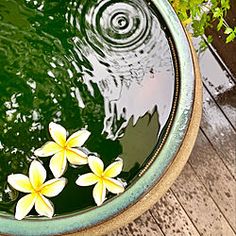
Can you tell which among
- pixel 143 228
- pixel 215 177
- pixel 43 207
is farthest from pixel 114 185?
pixel 215 177

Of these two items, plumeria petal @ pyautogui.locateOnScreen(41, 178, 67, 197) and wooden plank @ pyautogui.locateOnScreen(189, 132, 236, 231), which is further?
wooden plank @ pyautogui.locateOnScreen(189, 132, 236, 231)

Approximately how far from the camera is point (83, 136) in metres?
1.22

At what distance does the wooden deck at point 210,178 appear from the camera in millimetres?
1878

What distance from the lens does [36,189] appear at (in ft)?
3.92

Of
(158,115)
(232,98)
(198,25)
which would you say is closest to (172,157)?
(158,115)

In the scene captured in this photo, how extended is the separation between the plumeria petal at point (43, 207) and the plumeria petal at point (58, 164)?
52 mm

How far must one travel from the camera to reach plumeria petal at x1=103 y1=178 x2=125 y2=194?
3.91ft

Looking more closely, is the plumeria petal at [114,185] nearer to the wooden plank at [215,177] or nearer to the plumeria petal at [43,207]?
the plumeria petal at [43,207]


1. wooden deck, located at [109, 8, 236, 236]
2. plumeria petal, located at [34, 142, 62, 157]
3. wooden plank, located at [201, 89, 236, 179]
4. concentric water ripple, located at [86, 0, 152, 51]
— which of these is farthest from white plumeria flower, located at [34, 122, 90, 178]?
wooden plank, located at [201, 89, 236, 179]

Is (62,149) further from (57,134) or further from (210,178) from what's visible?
(210,178)

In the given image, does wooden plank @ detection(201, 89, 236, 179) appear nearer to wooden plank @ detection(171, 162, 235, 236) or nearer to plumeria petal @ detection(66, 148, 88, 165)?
wooden plank @ detection(171, 162, 235, 236)

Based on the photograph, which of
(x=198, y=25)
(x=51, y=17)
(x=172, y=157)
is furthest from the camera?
(x=198, y=25)

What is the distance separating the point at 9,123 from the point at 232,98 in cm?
98

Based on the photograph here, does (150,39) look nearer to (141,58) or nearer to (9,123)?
(141,58)
